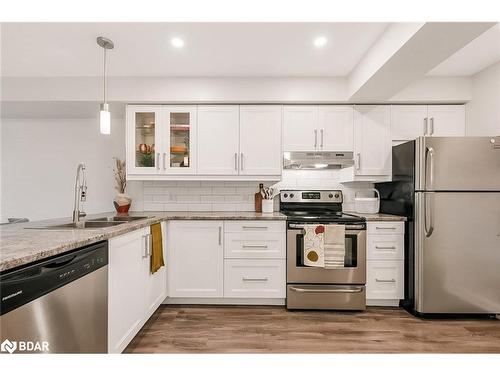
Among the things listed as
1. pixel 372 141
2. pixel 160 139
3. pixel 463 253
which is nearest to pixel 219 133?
pixel 160 139

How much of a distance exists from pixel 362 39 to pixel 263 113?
1243 millimetres

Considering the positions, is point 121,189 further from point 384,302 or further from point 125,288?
point 384,302

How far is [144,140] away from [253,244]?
5.69 ft

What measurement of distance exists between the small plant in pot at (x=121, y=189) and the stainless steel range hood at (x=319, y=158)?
6.43ft

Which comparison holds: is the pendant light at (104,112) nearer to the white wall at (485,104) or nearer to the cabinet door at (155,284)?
the cabinet door at (155,284)

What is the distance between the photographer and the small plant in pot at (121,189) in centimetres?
333

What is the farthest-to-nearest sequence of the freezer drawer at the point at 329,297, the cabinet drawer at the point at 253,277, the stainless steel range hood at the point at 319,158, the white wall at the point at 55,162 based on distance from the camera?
the white wall at the point at 55,162 < the stainless steel range hood at the point at 319,158 < the cabinet drawer at the point at 253,277 < the freezer drawer at the point at 329,297

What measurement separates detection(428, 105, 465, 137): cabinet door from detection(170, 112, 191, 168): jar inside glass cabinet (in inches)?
110

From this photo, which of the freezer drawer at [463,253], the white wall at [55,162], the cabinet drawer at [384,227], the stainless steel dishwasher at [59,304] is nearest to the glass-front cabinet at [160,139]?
the white wall at [55,162]

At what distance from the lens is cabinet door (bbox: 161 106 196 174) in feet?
10.5

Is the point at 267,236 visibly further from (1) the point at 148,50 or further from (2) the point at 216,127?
(1) the point at 148,50

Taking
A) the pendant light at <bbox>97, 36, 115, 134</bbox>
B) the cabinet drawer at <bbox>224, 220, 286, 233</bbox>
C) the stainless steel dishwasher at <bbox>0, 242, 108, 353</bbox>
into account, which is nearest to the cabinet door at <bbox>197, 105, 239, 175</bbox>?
the cabinet drawer at <bbox>224, 220, 286, 233</bbox>

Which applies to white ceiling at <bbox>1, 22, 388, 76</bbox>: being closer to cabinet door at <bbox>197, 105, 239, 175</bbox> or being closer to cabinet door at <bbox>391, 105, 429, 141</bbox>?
cabinet door at <bbox>197, 105, 239, 175</bbox>

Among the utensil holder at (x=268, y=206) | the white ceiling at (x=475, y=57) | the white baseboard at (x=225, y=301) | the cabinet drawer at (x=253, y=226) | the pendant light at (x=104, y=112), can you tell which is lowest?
the white baseboard at (x=225, y=301)
